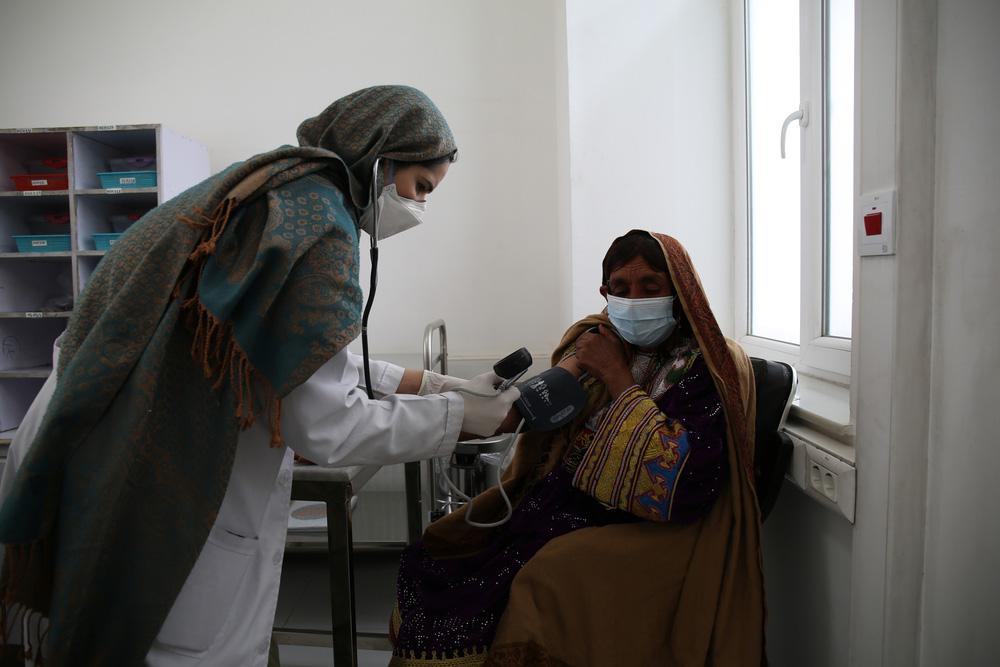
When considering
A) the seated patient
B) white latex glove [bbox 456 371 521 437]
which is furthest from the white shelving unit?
the seated patient

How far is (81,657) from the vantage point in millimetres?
785

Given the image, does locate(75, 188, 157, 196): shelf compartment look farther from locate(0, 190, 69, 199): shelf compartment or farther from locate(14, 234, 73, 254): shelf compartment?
locate(14, 234, 73, 254): shelf compartment

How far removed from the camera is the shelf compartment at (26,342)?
240 centimetres

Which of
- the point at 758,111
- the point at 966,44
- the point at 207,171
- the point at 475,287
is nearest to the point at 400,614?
the point at 966,44

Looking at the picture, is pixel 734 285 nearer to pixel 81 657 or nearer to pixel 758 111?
pixel 758 111

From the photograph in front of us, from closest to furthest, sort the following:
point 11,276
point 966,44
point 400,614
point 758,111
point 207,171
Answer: point 966,44
point 400,614
point 758,111
point 11,276
point 207,171

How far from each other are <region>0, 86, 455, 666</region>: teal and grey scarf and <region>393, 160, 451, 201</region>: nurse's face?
26 centimetres

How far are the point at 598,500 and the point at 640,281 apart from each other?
1.54 feet

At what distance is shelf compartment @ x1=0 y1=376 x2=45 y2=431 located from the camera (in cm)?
241

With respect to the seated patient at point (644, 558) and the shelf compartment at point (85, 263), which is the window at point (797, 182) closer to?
the seated patient at point (644, 558)

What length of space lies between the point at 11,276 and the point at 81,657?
90.9 inches

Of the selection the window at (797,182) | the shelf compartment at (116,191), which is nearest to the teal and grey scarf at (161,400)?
the window at (797,182)

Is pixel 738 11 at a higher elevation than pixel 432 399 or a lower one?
higher

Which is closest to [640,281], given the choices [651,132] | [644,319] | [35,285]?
[644,319]
